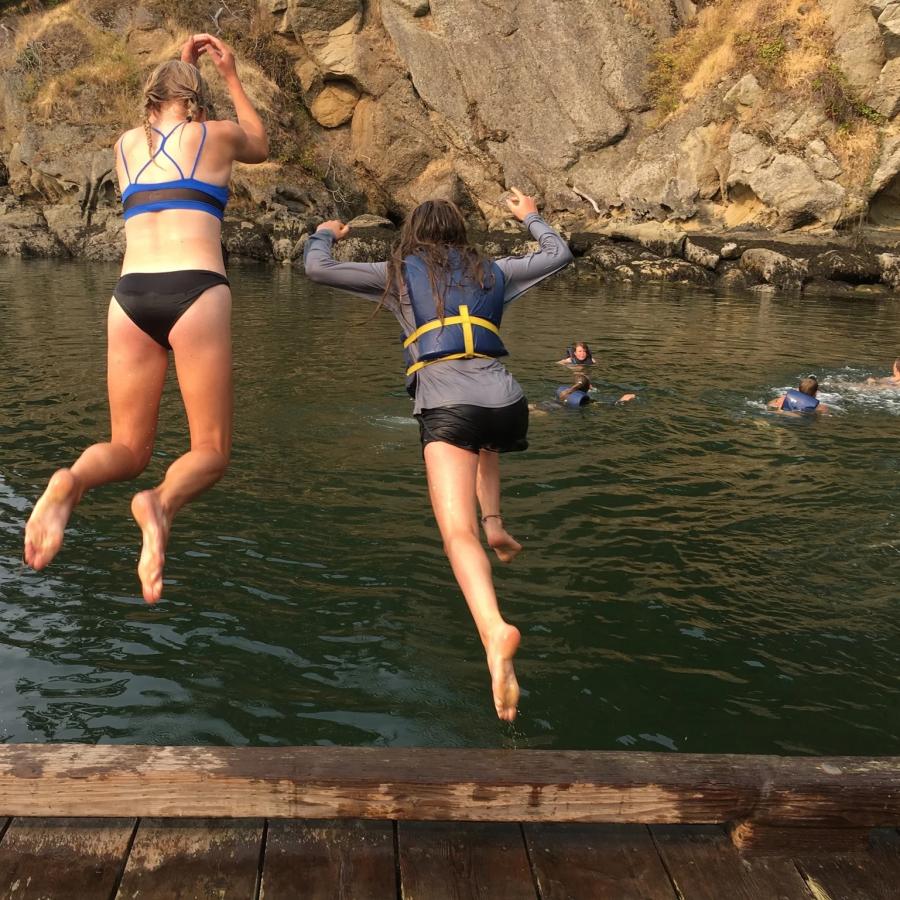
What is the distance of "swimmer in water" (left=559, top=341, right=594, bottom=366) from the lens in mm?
16672

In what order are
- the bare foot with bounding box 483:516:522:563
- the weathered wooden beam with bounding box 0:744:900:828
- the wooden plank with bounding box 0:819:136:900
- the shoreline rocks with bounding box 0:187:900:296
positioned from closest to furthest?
1. the wooden plank with bounding box 0:819:136:900
2. the weathered wooden beam with bounding box 0:744:900:828
3. the bare foot with bounding box 483:516:522:563
4. the shoreline rocks with bounding box 0:187:900:296

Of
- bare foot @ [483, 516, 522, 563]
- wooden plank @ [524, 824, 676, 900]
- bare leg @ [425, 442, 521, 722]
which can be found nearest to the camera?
wooden plank @ [524, 824, 676, 900]

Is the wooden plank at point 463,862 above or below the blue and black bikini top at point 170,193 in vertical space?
below

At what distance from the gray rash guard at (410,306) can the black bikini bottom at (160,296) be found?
599 mm

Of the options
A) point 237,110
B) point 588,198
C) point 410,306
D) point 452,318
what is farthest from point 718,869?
point 588,198

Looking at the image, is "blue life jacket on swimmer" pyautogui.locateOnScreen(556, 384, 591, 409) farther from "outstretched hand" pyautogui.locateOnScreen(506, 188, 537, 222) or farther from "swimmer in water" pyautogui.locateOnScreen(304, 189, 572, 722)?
"swimmer in water" pyautogui.locateOnScreen(304, 189, 572, 722)

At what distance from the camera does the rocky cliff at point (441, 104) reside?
36219mm

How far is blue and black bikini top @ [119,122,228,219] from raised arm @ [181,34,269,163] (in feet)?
0.64

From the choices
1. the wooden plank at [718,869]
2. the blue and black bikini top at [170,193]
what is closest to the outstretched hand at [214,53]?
the blue and black bikini top at [170,193]

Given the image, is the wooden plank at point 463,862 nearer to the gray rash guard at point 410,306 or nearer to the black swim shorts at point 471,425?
the black swim shorts at point 471,425

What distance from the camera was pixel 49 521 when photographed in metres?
3.45

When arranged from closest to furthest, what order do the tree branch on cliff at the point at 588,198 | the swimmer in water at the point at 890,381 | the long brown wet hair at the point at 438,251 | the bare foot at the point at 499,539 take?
1. the long brown wet hair at the point at 438,251
2. the bare foot at the point at 499,539
3. the swimmer in water at the point at 890,381
4. the tree branch on cliff at the point at 588,198

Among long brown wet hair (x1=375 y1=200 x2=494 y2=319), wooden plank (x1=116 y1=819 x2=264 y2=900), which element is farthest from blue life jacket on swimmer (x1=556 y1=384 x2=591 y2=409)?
wooden plank (x1=116 y1=819 x2=264 y2=900)

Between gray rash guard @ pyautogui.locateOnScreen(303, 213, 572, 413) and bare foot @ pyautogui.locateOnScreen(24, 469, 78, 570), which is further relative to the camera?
gray rash guard @ pyautogui.locateOnScreen(303, 213, 572, 413)
